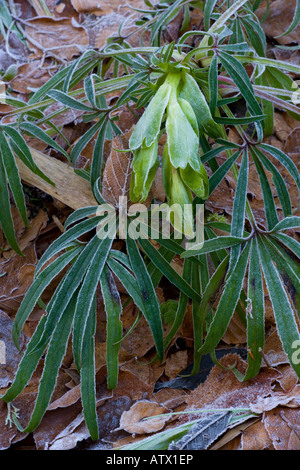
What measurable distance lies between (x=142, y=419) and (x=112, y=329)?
0.54 ft

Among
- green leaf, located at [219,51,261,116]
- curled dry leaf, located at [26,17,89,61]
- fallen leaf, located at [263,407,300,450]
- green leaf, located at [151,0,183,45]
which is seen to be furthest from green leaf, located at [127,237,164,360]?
curled dry leaf, located at [26,17,89,61]

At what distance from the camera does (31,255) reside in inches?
40.9

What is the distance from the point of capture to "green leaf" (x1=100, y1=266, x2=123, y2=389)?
2.56ft

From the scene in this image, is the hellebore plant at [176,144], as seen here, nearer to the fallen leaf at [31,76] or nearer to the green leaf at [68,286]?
the green leaf at [68,286]

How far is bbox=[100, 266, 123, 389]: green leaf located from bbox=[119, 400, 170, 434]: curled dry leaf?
62 millimetres

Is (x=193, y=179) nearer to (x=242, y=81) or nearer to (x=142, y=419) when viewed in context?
(x=242, y=81)

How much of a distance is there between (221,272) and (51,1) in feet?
3.78

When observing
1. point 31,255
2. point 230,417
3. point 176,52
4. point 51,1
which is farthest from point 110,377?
point 51,1

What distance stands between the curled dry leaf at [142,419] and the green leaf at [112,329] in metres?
0.06

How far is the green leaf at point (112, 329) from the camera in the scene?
78 cm

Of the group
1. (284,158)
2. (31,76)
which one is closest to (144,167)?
(284,158)

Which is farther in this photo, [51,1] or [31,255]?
[51,1]

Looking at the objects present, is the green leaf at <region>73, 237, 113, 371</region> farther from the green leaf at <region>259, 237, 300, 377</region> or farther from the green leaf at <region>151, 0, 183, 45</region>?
the green leaf at <region>151, 0, 183, 45</region>

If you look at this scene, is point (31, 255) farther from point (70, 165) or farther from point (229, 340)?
point (229, 340)
